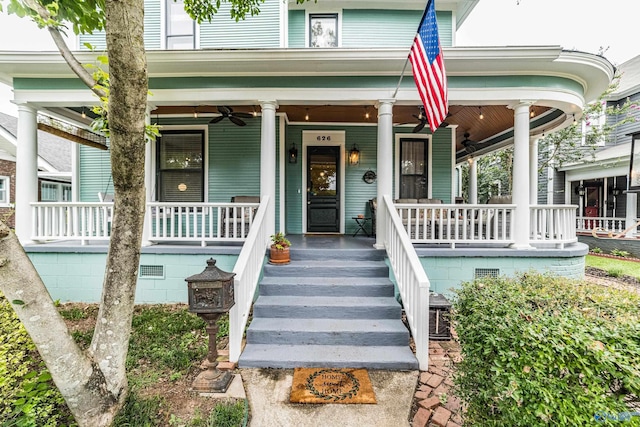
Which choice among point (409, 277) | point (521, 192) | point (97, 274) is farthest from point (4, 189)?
point (521, 192)

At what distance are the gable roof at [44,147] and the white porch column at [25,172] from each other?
9.08 m

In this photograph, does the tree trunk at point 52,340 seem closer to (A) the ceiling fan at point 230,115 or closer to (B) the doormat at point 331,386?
(B) the doormat at point 331,386

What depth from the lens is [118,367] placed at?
2.26 metres

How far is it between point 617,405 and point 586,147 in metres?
14.3

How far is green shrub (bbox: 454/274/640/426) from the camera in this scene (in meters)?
1.46

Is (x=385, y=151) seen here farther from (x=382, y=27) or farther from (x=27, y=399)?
(x=27, y=399)

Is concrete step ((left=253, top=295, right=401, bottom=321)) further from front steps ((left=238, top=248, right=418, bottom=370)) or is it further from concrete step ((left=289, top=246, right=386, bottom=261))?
concrete step ((left=289, top=246, right=386, bottom=261))

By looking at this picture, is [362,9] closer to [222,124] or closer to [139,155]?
[222,124]

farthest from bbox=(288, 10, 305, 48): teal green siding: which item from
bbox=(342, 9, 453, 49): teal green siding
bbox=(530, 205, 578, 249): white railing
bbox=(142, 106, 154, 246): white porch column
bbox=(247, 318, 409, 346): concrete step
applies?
bbox=(247, 318, 409, 346): concrete step

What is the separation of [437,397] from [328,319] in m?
1.46

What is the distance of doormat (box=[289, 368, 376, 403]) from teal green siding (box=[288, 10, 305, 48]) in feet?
23.0

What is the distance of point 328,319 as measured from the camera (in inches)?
145

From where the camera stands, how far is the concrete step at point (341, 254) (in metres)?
4.73

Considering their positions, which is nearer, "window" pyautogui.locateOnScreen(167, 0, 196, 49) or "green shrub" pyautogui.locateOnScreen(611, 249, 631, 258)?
"window" pyautogui.locateOnScreen(167, 0, 196, 49)
